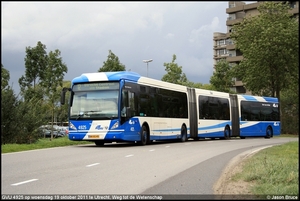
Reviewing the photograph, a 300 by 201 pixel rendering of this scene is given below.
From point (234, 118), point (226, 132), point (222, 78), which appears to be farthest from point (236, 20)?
point (222, 78)

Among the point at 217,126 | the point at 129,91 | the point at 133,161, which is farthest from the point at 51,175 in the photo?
the point at 217,126

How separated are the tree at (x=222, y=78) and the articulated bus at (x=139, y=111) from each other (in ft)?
77.4

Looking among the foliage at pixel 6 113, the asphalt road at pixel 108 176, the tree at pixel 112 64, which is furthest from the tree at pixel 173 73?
the foliage at pixel 6 113

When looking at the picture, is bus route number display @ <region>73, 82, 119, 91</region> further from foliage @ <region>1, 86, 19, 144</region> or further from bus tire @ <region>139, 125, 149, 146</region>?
foliage @ <region>1, 86, 19, 144</region>

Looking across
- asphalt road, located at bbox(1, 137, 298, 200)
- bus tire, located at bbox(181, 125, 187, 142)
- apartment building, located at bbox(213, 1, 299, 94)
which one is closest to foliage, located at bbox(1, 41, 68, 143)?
asphalt road, located at bbox(1, 137, 298, 200)

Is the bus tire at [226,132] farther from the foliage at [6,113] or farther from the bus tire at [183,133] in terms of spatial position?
the foliage at [6,113]

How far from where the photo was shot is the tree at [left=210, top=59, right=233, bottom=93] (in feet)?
181

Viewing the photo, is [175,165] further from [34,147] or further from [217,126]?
[217,126]

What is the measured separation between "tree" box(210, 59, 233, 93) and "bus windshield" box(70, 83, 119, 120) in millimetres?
36031

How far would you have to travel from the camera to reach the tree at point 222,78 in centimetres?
5503

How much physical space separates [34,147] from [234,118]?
58.2ft

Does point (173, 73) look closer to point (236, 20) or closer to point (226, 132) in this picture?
point (236, 20)

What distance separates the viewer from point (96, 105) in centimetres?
2053

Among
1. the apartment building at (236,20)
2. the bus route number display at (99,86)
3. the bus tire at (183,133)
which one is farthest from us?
the bus tire at (183,133)
